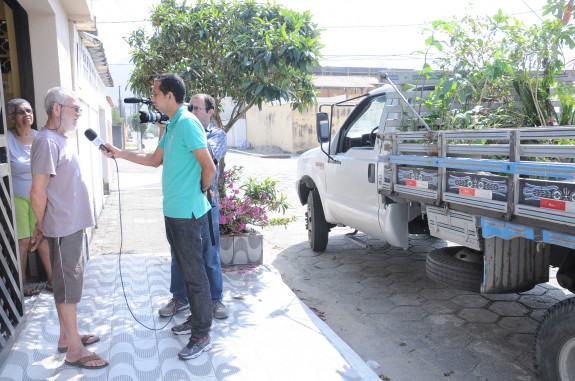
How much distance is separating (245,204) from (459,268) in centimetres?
260

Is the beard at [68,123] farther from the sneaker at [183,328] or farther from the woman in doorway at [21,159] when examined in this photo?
the sneaker at [183,328]

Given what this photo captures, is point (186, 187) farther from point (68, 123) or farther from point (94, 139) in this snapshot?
point (68, 123)

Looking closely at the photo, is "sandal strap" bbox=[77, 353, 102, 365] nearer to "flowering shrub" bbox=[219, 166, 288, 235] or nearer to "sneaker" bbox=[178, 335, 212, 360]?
"sneaker" bbox=[178, 335, 212, 360]

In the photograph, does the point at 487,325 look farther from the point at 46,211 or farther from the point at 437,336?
the point at 46,211

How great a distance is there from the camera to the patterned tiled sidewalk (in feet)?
10.6

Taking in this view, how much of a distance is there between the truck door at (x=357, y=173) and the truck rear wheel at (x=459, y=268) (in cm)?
109

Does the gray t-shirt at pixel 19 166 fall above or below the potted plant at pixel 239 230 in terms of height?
above

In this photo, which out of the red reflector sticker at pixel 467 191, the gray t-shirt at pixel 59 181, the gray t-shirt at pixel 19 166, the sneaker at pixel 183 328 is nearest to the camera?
the gray t-shirt at pixel 59 181

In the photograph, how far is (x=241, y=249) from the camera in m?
→ 5.55

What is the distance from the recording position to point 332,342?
12.3 feet

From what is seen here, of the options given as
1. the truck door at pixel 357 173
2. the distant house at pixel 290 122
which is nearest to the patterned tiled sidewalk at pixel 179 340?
the truck door at pixel 357 173

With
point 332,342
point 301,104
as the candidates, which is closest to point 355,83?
point 301,104

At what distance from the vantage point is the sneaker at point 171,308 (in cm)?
407

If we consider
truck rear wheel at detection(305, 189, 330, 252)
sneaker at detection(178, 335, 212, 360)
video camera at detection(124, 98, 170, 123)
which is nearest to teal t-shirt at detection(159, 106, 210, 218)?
video camera at detection(124, 98, 170, 123)
